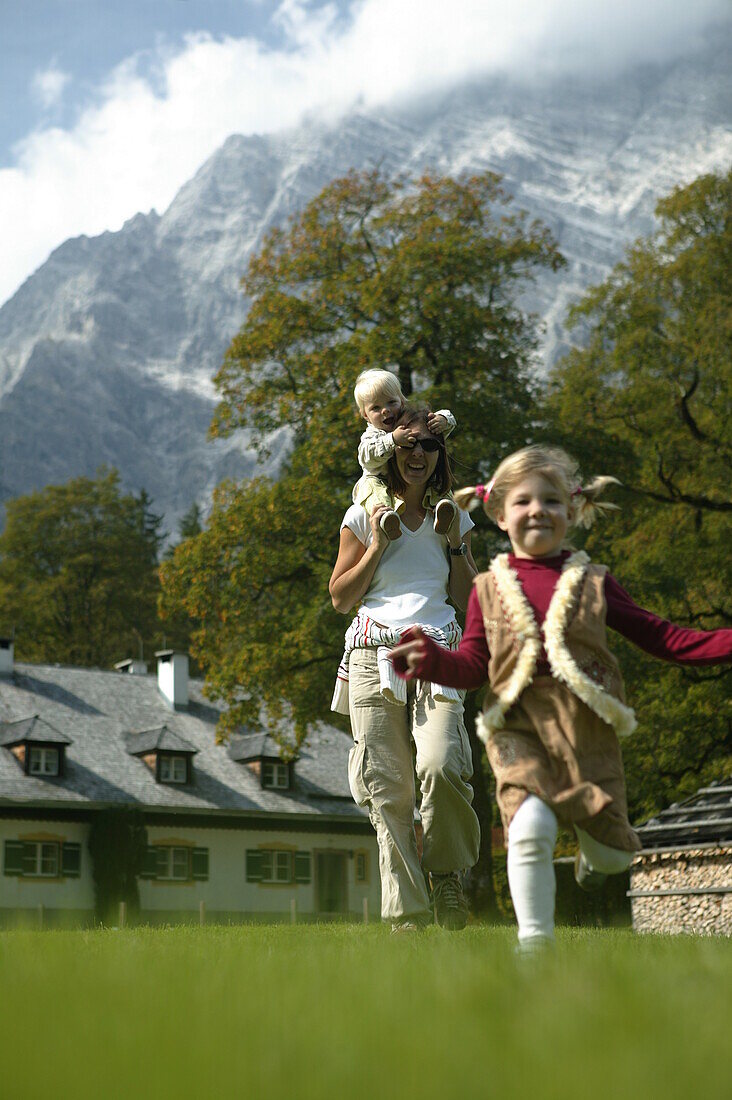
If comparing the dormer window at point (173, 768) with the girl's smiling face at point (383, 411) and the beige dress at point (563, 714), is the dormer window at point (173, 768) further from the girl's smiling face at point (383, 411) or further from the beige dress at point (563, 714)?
the beige dress at point (563, 714)

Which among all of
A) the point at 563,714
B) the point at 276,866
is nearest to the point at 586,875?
the point at 563,714

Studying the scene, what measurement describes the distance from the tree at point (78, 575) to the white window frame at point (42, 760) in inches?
643

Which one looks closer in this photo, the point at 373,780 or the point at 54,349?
the point at 373,780

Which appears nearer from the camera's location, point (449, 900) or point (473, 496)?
point (473, 496)

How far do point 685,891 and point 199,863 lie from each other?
22.5 meters

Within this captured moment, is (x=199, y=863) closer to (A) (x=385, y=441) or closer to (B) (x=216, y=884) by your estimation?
(B) (x=216, y=884)

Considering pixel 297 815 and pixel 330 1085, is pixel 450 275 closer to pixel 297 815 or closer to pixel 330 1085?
pixel 297 815

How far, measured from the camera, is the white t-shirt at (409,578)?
20.7ft

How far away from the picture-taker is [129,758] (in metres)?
40.1

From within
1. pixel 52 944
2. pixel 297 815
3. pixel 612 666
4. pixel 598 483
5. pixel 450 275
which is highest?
pixel 450 275

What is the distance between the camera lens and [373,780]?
6.29 m

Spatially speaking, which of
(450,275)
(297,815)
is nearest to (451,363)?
(450,275)

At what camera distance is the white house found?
3641 centimetres

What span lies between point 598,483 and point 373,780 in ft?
7.61
